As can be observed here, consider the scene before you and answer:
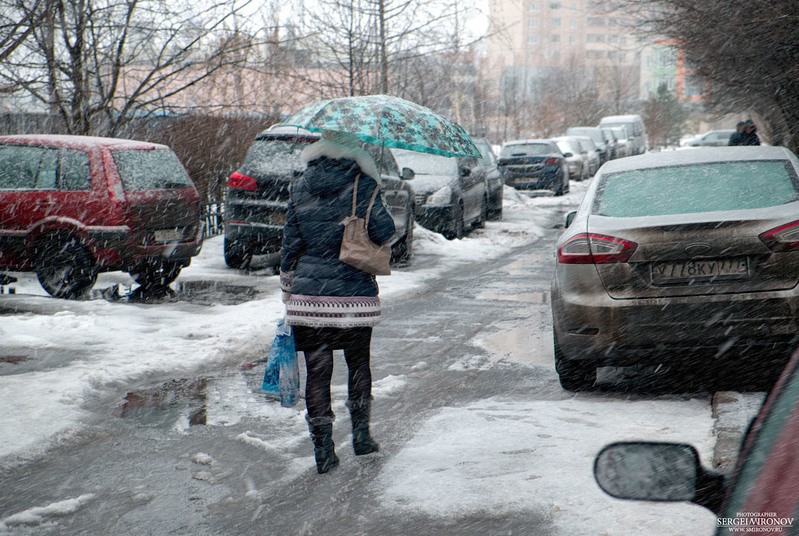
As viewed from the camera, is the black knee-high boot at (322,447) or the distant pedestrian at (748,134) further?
the distant pedestrian at (748,134)

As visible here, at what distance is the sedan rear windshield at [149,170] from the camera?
10680 mm

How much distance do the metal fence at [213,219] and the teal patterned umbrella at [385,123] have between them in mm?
11307

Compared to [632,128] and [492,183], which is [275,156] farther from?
[632,128]

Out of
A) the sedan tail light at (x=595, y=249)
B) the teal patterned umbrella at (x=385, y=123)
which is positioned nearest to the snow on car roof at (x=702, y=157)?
the sedan tail light at (x=595, y=249)

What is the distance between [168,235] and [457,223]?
7.03 m

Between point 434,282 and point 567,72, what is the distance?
69923mm

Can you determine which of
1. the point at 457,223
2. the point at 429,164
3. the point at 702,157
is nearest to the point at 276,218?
the point at 457,223

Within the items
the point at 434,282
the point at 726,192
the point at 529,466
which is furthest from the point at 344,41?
the point at 529,466

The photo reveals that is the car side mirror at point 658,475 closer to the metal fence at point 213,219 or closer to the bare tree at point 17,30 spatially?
the bare tree at point 17,30

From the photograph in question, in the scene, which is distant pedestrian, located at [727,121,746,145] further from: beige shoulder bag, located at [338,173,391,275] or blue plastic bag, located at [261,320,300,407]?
beige shoulder bag, located at [338,173,391,275]

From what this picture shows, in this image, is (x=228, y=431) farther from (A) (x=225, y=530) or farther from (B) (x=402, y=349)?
(B) (x=402, y=349)

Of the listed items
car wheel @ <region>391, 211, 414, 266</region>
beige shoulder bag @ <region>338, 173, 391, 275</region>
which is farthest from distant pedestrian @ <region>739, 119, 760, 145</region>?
beige shoulder bag @ <region>338, 173, 391, 275</region>

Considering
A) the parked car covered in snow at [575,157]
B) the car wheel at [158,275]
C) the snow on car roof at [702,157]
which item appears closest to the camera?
the snow on car roof at [702,157]

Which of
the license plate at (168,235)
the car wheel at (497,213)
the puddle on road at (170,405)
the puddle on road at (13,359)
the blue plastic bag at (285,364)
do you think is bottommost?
the car wheel at (497,213)
